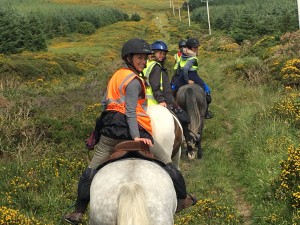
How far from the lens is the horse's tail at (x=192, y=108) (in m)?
Result: 8.89

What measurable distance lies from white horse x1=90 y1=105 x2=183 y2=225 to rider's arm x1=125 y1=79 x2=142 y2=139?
414mm

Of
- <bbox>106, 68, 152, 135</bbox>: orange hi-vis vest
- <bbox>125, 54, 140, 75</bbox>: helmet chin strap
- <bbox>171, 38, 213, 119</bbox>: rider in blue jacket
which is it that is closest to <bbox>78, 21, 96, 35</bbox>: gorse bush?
<bbox>171, 38, 213, 119</bbox>: rider in blue jacket

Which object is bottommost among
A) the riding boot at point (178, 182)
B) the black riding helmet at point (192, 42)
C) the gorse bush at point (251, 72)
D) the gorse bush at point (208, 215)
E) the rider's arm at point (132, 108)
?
the gorse bush at point (251, 72)

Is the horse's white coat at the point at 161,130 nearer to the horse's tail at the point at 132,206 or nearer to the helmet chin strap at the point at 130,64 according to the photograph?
the helmet chin strap at the point at 130,64

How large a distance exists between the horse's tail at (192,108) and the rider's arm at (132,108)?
469 cm

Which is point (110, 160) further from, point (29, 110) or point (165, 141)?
point (29, 110)

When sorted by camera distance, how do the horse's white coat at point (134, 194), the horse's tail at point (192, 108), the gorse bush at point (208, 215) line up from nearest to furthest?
the horse's white coat at point (134, 194), the gorse bush at point (208, 215), the horse's tail at point (192, 108)

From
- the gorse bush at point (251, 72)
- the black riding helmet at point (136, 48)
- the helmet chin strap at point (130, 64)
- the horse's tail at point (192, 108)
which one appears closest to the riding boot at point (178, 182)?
the helmet chin strap at point (130, 64)

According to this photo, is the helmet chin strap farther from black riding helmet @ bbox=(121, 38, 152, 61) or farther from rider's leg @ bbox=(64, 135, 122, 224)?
rider's leg @ bbox=(64, 135, 122, 224)

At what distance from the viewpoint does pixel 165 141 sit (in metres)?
5.04

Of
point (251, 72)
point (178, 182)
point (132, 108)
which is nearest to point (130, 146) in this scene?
point (132, 108)

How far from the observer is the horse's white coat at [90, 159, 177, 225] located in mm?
3346

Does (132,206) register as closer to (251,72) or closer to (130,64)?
(130,64)

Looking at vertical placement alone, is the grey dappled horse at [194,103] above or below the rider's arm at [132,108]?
below
